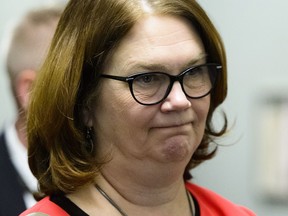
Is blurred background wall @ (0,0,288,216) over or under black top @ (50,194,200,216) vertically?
under

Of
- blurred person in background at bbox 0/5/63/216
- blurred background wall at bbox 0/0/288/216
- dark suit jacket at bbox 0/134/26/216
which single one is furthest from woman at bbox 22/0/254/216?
blurred background wall at bbox 0/0/288/216

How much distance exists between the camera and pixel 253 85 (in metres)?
3.29

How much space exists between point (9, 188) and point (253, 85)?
136cm

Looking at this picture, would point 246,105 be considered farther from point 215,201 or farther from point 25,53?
point 215,201

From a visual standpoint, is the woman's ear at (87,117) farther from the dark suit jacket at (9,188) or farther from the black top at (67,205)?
the dark suit jacket at (9,188)

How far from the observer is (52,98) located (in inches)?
60.4

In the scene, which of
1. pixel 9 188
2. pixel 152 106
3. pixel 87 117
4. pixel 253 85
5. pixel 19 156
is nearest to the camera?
pixel 152 106

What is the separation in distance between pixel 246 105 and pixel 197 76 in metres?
1.81

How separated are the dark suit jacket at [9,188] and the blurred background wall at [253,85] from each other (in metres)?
0.77

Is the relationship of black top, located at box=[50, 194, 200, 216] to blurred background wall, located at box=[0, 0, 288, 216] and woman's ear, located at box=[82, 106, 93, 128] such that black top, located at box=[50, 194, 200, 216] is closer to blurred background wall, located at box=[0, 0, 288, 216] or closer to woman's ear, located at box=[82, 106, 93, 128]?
woman's ear, located at box=[82, 106, 93, 128]

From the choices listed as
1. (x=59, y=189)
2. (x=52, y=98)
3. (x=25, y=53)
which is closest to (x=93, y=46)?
(x=52, y=98)

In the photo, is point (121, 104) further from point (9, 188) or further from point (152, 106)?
point (9, 188)

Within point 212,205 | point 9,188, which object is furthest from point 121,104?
point 9,188

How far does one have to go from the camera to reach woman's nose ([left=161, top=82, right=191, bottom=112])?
1.46 meters
